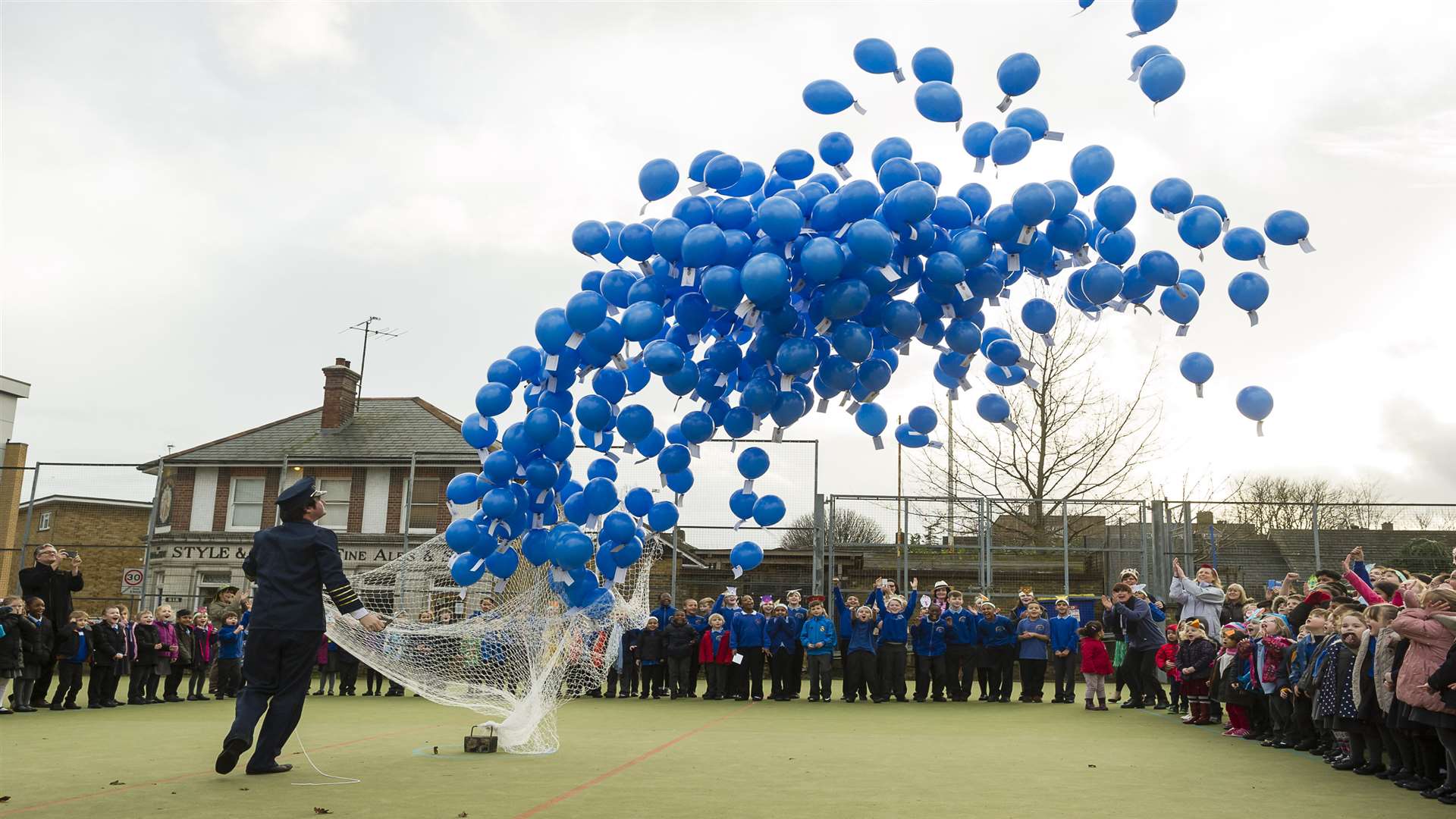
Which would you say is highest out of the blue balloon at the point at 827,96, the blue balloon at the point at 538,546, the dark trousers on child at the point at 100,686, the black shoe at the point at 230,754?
the blue balloon at the point at 827,96

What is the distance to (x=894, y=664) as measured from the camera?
15984 millimetres

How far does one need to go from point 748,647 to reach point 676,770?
8.62 meters

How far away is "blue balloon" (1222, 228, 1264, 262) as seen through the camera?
6.54 metres

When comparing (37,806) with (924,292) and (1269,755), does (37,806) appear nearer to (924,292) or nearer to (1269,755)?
(924,292)

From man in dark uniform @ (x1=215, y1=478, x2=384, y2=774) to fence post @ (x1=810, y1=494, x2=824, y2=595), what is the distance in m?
11.9

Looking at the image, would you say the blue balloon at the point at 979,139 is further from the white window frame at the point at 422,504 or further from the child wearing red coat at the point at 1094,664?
the white window frame at the point at 422,504

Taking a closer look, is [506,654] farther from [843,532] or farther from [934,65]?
[843,532]

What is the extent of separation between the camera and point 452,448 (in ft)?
91.6

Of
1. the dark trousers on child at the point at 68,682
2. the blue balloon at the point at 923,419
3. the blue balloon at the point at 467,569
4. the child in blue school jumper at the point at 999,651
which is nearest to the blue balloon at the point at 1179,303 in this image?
the blue balloon at the point at 923,419

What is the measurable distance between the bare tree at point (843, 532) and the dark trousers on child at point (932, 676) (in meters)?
2.65

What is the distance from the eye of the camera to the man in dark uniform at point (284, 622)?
6781 millimetres

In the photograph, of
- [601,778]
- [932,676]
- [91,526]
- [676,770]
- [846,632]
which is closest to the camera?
[601,778]

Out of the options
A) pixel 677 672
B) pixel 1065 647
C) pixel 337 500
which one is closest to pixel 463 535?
pixel 677 672

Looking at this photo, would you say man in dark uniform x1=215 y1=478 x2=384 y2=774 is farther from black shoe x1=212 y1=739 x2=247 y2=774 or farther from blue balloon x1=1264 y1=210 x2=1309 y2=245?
blue balloon x1=1264 y1=210 x2=1309 y2=245
